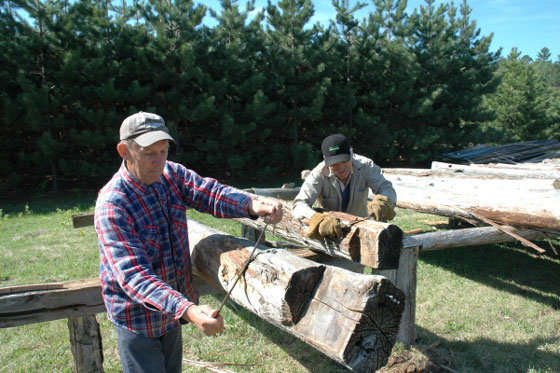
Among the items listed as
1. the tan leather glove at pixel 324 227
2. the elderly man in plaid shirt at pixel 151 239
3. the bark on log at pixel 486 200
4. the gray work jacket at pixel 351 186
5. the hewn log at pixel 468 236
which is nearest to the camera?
the elderly man in plaid shirt at pixel 151 239

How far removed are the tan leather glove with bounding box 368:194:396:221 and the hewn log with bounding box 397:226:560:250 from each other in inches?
31.8

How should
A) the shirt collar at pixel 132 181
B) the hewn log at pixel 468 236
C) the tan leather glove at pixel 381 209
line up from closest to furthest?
the shirt collar at pixel 132 181 < the tan leather glove at pixel 381 209 < the hewn log at pixel 468 236

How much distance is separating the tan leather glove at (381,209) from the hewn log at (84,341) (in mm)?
2307

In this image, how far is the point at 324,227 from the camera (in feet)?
11.0

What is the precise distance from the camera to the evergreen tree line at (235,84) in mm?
11406

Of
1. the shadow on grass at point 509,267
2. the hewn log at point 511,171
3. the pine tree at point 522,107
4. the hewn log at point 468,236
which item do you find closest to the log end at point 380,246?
the hewn log at point 468,236

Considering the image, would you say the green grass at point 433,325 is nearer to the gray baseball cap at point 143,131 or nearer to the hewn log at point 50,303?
the hewn log at point 50,303

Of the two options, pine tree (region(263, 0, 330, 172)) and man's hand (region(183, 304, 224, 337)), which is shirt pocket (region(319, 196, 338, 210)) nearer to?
man's hand (region(183, 304, 224, 337))

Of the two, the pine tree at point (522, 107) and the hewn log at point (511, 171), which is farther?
the pine tree at point (522, 107)

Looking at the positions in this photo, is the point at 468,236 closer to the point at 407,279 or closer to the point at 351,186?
the point at 407,279

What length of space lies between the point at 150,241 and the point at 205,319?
63 centimetres

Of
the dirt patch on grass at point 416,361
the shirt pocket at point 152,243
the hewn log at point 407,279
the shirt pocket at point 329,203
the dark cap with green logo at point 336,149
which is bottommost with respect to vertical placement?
the dirt patch on grass at point 416,361

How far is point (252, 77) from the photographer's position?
12953 millimetres

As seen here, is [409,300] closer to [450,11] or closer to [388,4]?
[388,4]
